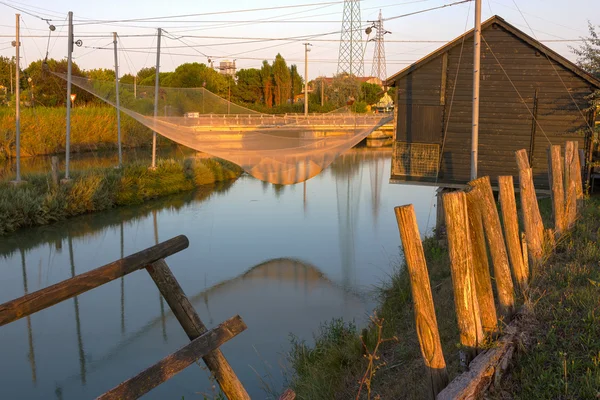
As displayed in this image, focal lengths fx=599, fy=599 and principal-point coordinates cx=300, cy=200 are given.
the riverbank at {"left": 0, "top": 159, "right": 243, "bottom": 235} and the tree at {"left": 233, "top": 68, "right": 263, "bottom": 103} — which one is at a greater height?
the tree at {"left": 233, "top": 68, "right": 263, "bottom": 103}

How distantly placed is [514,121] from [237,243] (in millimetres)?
5556

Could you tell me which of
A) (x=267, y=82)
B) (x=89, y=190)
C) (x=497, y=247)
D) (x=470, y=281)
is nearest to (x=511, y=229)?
(x=497, y=247)

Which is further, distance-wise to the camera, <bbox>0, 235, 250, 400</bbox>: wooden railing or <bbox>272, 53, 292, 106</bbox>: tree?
<bbox>272, 53, 292, 106</bbox>: tree

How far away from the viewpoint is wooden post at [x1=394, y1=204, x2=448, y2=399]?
2748mm

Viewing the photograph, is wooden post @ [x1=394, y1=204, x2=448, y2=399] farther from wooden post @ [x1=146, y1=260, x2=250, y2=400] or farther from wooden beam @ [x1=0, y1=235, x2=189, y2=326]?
wooden beam @ [x1=0, y1=235, x2=189, y2=326]

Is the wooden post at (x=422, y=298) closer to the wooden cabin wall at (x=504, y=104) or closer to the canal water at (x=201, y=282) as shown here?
the canal water at (x=201, y=282)

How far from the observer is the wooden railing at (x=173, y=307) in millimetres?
2201

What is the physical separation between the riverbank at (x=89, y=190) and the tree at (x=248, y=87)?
100ft

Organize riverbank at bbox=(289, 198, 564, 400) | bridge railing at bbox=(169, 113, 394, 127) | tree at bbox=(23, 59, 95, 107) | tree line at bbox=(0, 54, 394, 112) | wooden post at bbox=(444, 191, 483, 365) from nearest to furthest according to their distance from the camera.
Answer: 1. wooden post at bbox=(444, 191, 483, 365)
2. riverbank at bbox=(289, 198, 564, 400)
3. bridge railing at bbox=(169, 113, 394, 127)
4. tree line at bbox=(0, 54, 394, 112)
5. tree at bbox=(23, 59, 95, 107)

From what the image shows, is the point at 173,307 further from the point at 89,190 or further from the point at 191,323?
the point at 89,190

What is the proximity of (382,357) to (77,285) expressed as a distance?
292 cm

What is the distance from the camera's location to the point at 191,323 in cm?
277

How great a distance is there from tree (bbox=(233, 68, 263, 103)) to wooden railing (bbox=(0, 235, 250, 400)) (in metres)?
46.4

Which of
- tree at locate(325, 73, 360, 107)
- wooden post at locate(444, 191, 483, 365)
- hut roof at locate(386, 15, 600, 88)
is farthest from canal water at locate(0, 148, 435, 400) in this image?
tree at locate(325, 73, 360, 107)
